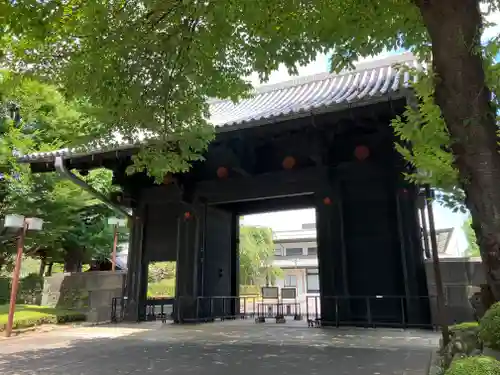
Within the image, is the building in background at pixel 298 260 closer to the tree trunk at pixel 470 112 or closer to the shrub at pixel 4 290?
the shrub at pixel 4 290

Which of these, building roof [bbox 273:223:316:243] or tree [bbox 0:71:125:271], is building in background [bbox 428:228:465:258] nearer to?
building roof [bbox 273:223:316:243]

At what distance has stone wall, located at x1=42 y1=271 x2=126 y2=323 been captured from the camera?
10.2m

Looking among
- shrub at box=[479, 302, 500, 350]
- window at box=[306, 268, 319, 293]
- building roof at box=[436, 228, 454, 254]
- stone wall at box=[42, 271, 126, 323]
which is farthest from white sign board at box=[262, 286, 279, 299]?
window at box=[306, 268, 319, 293]

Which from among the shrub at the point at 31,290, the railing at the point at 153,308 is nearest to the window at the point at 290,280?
the shrub at the point at 31,290

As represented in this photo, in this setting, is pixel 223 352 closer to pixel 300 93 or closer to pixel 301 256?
pixel 300 93

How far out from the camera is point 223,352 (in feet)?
17.3

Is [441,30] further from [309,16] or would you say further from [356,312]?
[356,312]

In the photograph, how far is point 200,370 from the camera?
4.25m

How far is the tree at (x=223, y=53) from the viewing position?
9.29 feet

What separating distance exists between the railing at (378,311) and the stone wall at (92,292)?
5.79 m

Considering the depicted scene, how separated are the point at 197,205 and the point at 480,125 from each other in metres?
7.49

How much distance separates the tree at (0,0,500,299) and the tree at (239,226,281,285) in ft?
61.0

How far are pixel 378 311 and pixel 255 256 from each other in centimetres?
1674

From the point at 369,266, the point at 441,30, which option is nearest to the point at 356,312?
the point at 369,266
